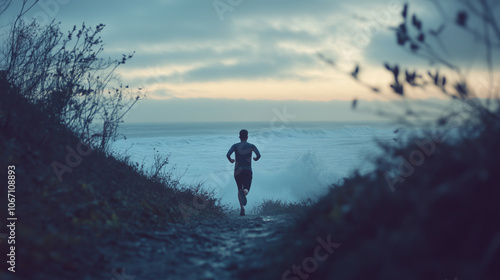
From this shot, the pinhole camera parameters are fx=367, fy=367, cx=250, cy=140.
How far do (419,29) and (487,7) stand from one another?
64 cm

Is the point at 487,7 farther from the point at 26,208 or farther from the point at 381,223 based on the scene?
the point at 26,208

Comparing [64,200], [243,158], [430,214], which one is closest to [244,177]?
[243,158]

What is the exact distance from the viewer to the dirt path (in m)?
4.32

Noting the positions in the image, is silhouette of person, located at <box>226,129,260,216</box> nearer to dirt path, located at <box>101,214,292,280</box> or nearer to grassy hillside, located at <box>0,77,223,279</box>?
grassy hillside, located at <box>0,77,223,279</box>

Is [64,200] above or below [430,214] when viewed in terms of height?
below

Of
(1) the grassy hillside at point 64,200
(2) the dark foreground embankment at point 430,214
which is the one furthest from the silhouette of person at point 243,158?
(2) the dark foreground embankment at point 430,214

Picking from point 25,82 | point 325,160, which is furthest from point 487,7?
point 325,160

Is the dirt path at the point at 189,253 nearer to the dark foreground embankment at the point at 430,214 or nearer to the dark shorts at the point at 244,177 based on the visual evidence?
the dark foreground embankment at the point at 430,214

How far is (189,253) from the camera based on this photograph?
5145 mm

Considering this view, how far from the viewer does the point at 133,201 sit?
6.54 metres

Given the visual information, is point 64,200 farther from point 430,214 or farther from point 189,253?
point 430,214

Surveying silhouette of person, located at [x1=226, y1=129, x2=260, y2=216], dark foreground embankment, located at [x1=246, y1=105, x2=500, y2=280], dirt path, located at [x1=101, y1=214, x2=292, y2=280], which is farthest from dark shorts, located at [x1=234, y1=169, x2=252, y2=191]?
dark foreground embankment, located at [x1=246, y1=105, x2=500, y2=280]

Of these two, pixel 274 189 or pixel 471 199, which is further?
pixel 274 189

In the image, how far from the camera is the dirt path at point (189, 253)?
14.2 ft
